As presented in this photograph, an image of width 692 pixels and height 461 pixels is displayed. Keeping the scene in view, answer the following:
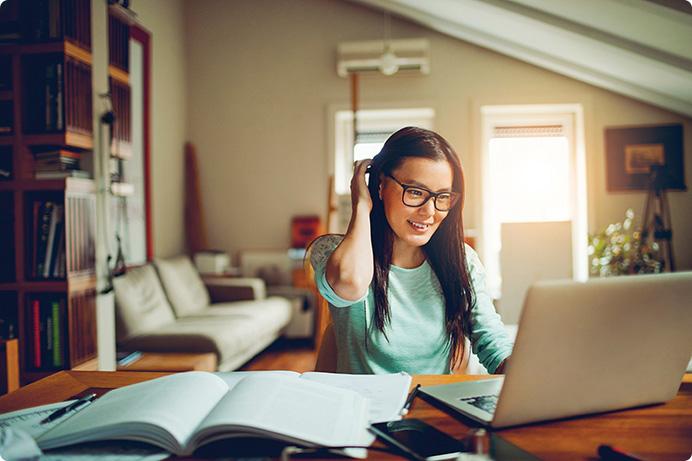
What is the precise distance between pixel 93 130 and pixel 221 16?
296cm

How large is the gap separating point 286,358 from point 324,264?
3327 millimetres

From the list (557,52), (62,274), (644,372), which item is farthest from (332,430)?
(557,52)

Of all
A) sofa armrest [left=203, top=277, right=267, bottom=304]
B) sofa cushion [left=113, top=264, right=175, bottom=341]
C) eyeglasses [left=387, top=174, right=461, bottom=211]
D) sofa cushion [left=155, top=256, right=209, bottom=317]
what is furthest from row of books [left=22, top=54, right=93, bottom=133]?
sofa armrest [left=203, top=277, right=267, bottom=304]

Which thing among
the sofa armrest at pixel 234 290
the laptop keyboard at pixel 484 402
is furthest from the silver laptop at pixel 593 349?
the sofa armrest at pixel 234 290

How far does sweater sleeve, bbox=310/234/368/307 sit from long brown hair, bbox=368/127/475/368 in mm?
85

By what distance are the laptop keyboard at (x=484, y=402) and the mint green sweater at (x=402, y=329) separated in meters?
0.33

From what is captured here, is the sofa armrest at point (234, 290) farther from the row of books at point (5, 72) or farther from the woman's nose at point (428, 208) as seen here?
the woman's nose at point (428, 208)

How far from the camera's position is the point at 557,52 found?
4.40m

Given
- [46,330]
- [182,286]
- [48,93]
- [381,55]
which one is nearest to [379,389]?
[46,330]

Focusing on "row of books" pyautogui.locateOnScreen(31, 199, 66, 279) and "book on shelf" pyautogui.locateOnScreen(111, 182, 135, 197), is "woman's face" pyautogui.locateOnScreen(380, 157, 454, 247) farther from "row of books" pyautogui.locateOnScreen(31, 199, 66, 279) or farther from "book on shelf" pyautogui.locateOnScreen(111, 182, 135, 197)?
"book on shelf" pyautogui.locateOnScreen(111, 182, 135, 197)

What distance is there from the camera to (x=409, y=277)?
1.35 meters

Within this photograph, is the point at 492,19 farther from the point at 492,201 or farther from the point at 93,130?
the point at 93,130

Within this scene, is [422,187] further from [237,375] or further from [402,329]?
[237,375]

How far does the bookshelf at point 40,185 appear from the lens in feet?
8.16
